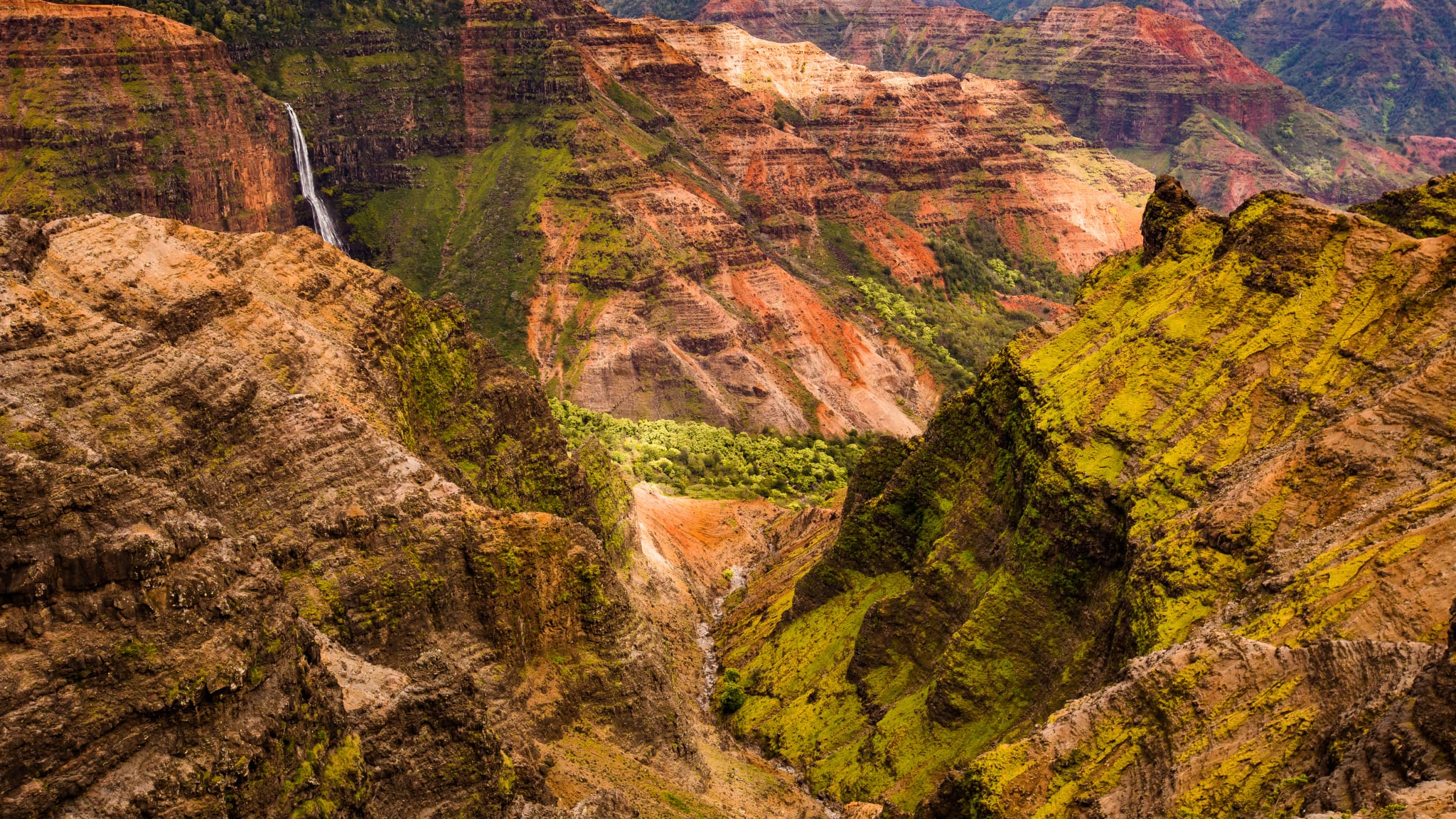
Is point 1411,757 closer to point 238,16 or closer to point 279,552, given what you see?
point 279,552

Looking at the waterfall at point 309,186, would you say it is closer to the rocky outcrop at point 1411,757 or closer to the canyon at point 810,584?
the canyon at point 810,584

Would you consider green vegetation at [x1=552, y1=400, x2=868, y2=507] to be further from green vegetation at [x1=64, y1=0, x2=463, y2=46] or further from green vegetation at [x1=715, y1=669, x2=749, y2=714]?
green vegetation at [x1=64, y1=0, x2=463, y2=46]

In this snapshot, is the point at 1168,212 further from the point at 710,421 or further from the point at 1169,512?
the point at 710,421

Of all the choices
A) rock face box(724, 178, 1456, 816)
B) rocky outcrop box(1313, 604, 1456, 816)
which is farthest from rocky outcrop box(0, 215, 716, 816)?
rocky outcrop box(1313, 604, 1456, 816)

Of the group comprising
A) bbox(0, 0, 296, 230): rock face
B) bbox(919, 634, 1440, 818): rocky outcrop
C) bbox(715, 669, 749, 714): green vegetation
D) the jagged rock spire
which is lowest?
bbox(715, 669, 749, 714): green vegetation

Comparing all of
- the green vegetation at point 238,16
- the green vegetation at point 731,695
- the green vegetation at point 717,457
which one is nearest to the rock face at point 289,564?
the green vegetation at point 731,695

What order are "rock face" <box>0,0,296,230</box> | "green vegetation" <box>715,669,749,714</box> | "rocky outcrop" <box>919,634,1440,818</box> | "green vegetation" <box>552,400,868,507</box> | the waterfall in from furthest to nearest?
the waterfall → "rock face" <box>0,0,296,230</box> → "green vegetation" <box>552,400,868,507</box> → "green vegetation" <box>715,669,749,714</box> → "rocky outcrop" <box>919,634,1440,818</box>

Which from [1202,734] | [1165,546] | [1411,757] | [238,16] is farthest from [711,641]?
[238,16]
